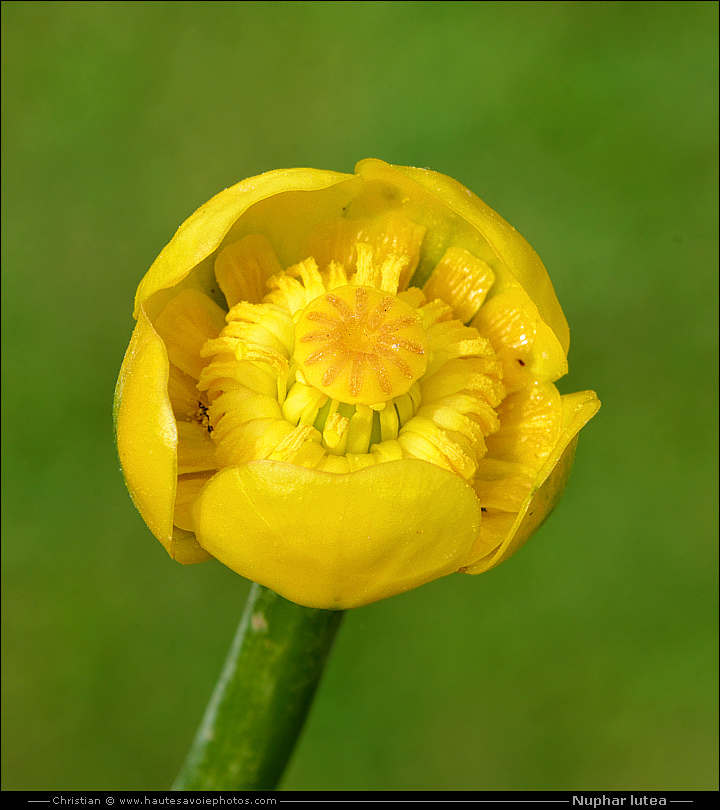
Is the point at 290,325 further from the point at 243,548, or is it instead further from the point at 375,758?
the point at 375,758

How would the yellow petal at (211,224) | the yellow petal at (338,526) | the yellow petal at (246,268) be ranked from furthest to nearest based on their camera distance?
the yellow petal at (246,268) < the yellow petal at (211,224) < the yellow petal at (338,526)

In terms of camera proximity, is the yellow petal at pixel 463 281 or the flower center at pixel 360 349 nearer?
the flower center at pixel 360 349

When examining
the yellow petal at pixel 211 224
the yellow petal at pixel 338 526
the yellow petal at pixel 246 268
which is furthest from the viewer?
the yellow petal at pixel 246 268

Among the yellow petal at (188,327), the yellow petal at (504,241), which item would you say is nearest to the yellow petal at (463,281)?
the yellow petal at (504,241)

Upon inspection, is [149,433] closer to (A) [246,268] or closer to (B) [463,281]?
(A) [246,268]

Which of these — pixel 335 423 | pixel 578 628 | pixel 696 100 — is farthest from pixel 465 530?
pixel 696 100

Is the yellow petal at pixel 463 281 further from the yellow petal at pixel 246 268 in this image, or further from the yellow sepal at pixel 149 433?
the yellow sepal at pixel 149 433

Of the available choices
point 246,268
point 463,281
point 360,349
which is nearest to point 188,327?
point 246,268

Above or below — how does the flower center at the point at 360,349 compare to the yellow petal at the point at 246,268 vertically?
below
